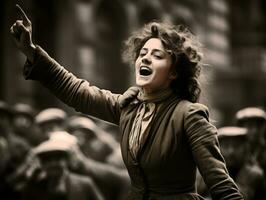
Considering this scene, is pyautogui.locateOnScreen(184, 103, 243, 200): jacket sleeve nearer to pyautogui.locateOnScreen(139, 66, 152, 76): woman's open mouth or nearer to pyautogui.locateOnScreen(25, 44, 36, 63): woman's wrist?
pyautogui.locateOnScreen(139, 66, 152, 76): woman's open mouth

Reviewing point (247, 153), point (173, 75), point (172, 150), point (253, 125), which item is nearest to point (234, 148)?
point (247, 153)

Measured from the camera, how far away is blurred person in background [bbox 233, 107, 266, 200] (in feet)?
24.4

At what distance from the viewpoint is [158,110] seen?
4570mm

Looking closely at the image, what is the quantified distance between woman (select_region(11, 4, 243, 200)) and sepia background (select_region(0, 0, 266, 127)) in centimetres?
730

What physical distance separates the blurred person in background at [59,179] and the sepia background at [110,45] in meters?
4.40

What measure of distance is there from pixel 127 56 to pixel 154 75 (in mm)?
498

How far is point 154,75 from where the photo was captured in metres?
4.58

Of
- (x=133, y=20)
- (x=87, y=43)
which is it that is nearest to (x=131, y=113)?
(x=87, y=43)

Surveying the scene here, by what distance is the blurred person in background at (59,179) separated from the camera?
758 cm

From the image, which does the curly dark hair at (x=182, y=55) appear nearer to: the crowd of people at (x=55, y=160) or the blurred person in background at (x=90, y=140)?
the crowd of people at (x=55, y=160)

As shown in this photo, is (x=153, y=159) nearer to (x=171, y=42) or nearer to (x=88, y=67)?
(x=171, y=42)

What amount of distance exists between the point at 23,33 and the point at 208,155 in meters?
1.25

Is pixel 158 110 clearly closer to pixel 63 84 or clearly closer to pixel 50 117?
pixel 63 84

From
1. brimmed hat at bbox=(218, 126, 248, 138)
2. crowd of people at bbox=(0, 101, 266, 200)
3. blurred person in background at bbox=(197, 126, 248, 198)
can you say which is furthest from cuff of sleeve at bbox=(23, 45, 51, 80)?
brimmed hat at bbox=(218, 126, 248, 138)
